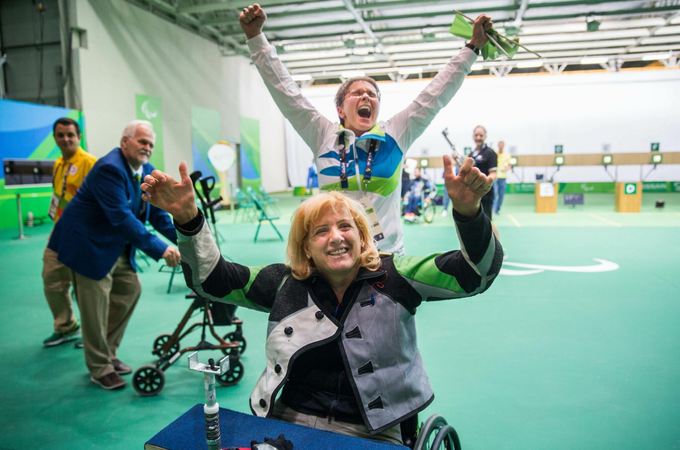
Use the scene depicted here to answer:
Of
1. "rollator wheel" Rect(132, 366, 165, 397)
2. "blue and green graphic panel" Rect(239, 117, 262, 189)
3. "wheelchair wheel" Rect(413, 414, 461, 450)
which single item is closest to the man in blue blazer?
"rollator wheel" Rect(132, 366, 165, 397)

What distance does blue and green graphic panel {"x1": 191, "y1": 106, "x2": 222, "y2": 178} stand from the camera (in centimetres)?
1345

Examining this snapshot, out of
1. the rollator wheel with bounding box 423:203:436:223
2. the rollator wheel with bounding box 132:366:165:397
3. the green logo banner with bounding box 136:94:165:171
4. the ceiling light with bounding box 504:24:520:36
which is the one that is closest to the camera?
the rollator wheel with bounding box 132:366:165:397

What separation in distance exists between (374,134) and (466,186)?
98 centimetres

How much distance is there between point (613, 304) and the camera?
4.11 meters

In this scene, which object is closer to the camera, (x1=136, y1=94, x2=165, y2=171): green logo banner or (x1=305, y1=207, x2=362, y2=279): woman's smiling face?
(x1=305, y1=207, x2=362, y2=279): woman's smiling face

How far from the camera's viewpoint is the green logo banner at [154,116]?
37.1 ft

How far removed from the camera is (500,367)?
2.92 metres

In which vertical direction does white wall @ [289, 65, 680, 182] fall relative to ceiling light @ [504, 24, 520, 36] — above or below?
below

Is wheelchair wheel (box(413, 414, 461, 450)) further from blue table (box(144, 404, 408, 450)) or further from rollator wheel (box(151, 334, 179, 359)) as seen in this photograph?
rollator wheel (box(151, 334, 179, 359))

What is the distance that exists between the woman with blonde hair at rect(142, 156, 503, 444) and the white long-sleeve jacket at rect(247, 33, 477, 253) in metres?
0.65

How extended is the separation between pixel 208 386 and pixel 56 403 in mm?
2262

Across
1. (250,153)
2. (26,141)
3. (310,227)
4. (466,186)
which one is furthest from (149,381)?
(250,153)

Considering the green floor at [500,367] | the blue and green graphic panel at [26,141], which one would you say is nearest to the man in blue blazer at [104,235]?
the green floor at [500,367]

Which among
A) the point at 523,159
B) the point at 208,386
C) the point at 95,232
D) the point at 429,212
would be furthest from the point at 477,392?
the point at 523,159
